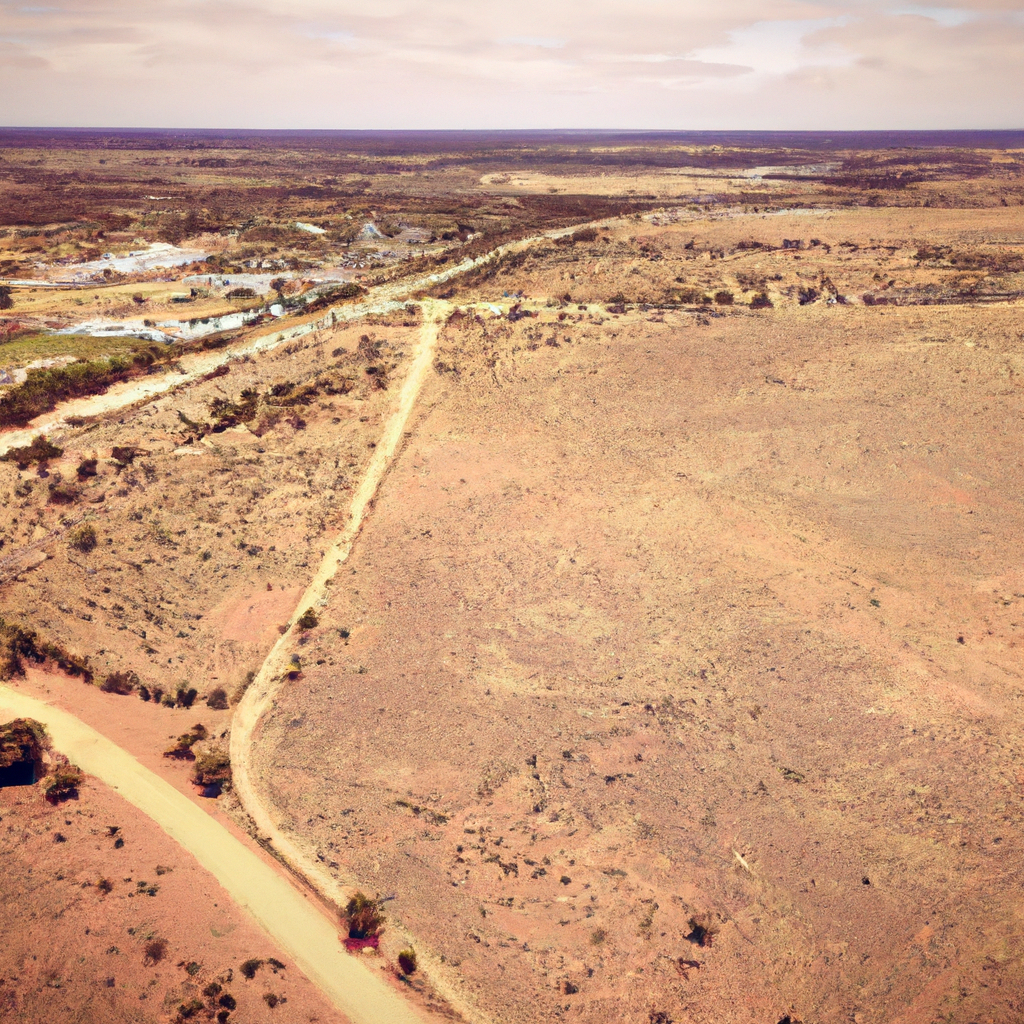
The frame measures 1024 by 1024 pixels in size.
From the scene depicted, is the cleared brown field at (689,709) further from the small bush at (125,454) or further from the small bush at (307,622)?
the small bush at (125,454)

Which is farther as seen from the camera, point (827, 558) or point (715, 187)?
point (715, 187)

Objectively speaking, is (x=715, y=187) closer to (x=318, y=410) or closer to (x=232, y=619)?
(x=318, y=410)

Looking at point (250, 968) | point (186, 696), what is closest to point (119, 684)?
point (186, 696)

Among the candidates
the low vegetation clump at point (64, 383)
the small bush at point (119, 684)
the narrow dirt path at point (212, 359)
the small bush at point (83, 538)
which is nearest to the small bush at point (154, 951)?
the small bush at point (119, 684)

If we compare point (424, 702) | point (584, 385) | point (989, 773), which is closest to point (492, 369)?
point (584, 385)

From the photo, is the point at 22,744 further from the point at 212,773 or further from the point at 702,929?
the point at 702,929

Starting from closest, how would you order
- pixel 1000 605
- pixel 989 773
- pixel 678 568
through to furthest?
pixel 989 773 < pixel 1000 605 < pixel 678 568

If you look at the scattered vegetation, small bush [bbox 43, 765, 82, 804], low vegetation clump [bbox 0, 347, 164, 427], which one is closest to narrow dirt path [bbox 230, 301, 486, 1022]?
the scattered vegetation
